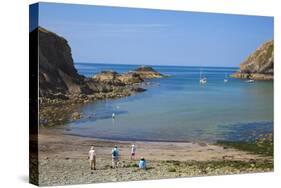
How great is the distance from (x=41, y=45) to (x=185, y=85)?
285 cm

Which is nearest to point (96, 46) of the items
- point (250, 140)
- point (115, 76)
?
point (115, 76)

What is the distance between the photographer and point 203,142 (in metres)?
12.6

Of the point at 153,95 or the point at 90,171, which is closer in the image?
the point at 90,171

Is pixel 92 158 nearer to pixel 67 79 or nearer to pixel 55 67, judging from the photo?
pixel 67 79

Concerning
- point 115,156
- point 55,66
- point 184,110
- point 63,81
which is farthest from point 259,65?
point 55,66

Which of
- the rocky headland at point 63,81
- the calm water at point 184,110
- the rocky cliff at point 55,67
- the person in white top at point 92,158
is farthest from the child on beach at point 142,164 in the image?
the rocky cliff at point 55,67

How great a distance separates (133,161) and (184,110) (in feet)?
4.41

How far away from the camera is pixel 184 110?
12547 mm

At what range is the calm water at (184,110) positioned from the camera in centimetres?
1188

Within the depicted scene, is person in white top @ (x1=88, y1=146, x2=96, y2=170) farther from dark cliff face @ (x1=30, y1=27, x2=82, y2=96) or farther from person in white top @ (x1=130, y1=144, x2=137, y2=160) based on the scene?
dark cliff face @ (x1=30, y1=27, x2=82, y2=96)

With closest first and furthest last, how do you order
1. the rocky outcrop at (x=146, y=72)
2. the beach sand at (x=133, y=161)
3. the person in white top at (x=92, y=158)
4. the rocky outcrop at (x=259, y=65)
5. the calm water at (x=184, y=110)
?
1. the beach sand at (x=133, y=161)
2. the person in white top at (x=92, y=158)
3. the calm water at (x=184, y=110)
4. the rocky outcrop at (x=146, y=72)
5. the rocky outcrop at (x=259, y=65)

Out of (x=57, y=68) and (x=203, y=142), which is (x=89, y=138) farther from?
(x=203, y=142)

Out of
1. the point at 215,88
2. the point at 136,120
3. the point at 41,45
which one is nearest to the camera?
the point at 41,45

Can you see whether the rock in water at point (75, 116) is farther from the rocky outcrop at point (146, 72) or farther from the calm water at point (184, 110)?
the rocky outcrop at point (146, 72)
